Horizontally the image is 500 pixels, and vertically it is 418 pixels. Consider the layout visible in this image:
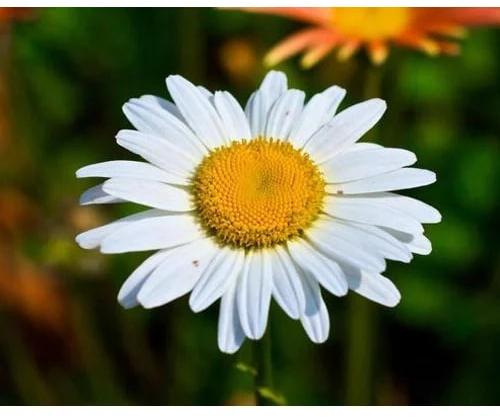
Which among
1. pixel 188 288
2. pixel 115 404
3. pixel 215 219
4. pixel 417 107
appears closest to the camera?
pixel 188 288

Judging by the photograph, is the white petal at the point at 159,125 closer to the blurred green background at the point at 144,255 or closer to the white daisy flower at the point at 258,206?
the white daisy flower at the point at 258,206

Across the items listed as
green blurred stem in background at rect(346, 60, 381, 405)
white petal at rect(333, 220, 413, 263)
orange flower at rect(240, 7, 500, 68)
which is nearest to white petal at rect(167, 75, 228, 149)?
white petal at rect(333, 220, 413, 263)

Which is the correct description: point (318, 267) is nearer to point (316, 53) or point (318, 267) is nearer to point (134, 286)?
point (134, 286)

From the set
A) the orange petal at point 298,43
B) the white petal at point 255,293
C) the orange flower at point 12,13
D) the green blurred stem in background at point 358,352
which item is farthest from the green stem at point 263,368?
the orange flower at point 12,13

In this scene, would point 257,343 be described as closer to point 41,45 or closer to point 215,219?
point 215,219

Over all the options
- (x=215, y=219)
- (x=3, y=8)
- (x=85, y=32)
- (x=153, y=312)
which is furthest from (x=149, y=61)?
(x=215, y=219)

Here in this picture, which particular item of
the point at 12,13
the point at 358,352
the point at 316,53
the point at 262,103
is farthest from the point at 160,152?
the point at 12,13

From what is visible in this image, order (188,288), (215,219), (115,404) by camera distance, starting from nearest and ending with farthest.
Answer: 1. (188,288)
2. (215,219)
3. (115,404)
